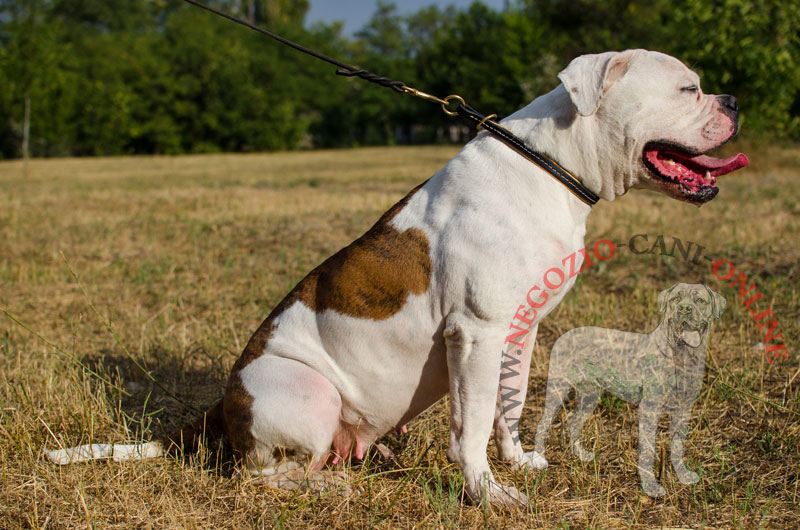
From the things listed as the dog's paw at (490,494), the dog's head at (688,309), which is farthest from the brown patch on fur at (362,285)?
the dog's head at (688,309)

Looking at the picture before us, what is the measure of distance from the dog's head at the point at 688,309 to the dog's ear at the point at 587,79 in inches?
41.0

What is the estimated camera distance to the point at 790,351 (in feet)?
12.5

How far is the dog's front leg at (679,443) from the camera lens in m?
2.69

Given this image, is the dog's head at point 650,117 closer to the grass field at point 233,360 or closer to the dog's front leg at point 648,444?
the dog's front leg at point 648,444

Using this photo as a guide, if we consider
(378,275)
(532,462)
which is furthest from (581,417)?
(378,275)

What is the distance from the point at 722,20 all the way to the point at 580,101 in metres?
12.5

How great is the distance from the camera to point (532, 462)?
291cm

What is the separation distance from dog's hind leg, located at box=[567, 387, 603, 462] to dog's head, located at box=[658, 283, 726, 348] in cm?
57

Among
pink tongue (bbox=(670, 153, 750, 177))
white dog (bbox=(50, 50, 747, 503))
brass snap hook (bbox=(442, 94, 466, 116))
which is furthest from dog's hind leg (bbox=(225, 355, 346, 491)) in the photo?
pink tongue (bbox=(670, 153, 750, 177))

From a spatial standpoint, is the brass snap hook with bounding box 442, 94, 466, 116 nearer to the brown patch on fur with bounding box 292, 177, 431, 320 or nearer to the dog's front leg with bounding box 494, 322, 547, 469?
the brown patch on fur with bounding box 292, 177, 431, 320

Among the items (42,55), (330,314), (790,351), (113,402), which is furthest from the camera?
(42,55)

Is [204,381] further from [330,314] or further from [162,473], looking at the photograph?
[330,314]

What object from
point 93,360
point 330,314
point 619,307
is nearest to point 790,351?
point 619,307

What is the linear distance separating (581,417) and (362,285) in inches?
55.9
